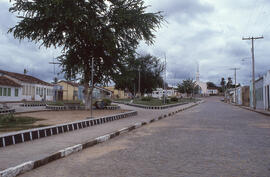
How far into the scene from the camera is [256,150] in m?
6.40

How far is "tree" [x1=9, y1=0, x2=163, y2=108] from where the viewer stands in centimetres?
1610

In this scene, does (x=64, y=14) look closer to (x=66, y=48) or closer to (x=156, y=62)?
(x=66, y=48)

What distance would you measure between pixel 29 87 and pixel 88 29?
33.4 metres

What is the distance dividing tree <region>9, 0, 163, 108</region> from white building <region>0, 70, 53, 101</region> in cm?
2232

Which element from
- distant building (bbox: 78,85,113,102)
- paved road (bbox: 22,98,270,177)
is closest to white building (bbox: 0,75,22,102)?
distant building (bbox: 78,85,113,102)

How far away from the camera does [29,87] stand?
45906mm

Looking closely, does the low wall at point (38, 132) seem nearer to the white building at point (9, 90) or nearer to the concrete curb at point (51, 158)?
the concrete curb at point (51, 158)

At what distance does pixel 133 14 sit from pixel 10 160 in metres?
14.1

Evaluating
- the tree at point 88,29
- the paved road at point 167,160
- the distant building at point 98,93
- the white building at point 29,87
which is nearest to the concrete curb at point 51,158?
the paved road at point 167,160

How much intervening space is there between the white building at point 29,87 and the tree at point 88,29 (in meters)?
22.3

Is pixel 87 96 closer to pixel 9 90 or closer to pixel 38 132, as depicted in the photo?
pixel 38 132

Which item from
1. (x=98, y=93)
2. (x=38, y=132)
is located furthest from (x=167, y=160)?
(x=98, y=93)

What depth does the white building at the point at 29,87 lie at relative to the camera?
42438 mm

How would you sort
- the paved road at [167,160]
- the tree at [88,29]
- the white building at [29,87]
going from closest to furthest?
the paved road at [167,160] < the tree at [88,29] < the white building at [29,87]
